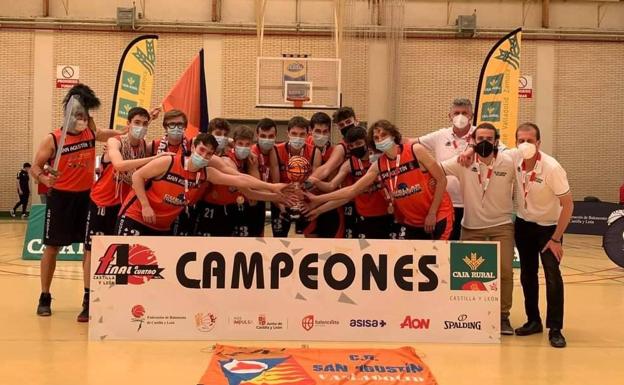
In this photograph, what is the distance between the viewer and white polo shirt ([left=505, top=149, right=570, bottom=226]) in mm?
5281

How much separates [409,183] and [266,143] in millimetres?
1532

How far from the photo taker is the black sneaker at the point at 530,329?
18.6 feet

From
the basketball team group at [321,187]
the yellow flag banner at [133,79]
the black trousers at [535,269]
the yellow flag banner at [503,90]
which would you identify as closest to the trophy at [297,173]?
the basketball team group at [321,187]

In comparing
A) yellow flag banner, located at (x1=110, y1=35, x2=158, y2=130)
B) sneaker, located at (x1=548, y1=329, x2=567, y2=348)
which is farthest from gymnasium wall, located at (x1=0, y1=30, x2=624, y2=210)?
sneaker, located at (x1=548, y1=329, x2=567, y2=348)

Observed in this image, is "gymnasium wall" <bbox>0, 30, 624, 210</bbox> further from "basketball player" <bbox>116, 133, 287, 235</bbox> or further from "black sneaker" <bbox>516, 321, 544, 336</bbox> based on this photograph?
"black sneaker" <bbox>516, 321, 544, 336</bbox>

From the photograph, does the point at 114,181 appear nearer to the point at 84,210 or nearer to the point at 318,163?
the point at 84,210

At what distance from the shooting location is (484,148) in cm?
545

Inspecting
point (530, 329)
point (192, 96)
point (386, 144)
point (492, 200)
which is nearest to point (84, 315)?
point (386, 144)

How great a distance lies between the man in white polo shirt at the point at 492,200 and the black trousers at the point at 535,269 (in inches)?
5.1

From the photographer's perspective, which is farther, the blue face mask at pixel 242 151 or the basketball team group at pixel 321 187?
the blue face mask at pixel 242 151

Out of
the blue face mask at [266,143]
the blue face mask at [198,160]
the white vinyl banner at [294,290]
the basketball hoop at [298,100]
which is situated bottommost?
the white vinyl banner at [294,290]

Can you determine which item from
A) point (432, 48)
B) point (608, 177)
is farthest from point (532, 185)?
point (608, 177)

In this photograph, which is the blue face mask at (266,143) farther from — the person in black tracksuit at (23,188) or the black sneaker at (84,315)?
the person in black tracksuit at (23,188)

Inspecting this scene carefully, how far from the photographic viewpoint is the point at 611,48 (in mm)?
19422
